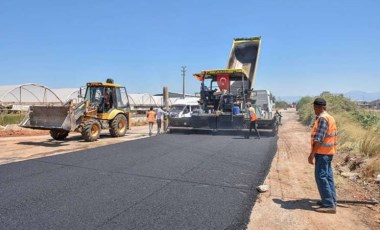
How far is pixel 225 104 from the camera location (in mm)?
14016

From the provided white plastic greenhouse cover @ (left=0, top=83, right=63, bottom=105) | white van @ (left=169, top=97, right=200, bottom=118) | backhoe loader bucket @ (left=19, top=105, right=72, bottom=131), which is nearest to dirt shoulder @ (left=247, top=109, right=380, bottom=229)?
backhoe loader bucket @ (left=19, top=105, right=72, bottom=131)

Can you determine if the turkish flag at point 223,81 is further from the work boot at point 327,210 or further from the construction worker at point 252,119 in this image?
the work boot at point 327,210

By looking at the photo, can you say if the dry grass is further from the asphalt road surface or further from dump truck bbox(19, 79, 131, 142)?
dump truck bbox(19, 79, 131, 142)

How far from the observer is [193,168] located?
711 cm

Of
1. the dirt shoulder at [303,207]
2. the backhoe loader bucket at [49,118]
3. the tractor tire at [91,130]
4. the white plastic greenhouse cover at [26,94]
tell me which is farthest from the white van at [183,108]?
the dirt shoulder at [303,207]

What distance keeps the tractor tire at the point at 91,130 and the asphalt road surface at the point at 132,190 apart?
3012 mm

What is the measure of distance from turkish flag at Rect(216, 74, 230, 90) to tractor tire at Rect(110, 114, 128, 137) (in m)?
4.32

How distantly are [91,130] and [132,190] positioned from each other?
735cm

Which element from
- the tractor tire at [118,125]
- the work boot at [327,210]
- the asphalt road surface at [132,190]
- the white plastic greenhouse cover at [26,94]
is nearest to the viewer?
the asphalt road surface at [132,190]

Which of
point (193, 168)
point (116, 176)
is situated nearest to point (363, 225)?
point (193, 168)

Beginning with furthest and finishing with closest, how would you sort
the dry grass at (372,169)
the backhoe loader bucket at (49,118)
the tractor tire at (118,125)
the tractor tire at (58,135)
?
the tractor tire at (118,125)
the tractor tire at (58,135)
the backhoe loader bucket at (49,118)
the dry grass at (372,169)

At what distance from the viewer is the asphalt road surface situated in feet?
13.3

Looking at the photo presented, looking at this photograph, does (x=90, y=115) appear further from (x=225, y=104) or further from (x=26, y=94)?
(x=26, y=94)

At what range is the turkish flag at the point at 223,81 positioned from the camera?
46.7ft
